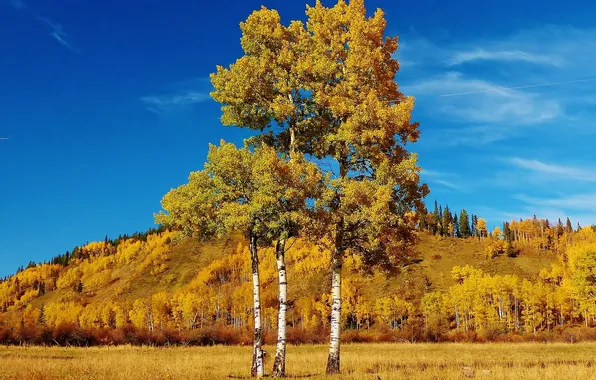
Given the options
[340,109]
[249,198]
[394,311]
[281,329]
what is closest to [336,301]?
[281,329]

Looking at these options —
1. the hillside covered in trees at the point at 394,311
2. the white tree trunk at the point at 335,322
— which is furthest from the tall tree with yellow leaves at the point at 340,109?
the hillside covered in trees at the point at 394,311

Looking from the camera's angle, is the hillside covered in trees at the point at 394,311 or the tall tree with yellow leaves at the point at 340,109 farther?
the hillside covered in trees at the point at 394,311

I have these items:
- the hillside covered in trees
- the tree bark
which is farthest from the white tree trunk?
the hillside covered in trees

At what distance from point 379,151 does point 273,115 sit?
17.9ft

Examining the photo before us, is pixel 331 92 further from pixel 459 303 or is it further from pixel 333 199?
pixel 459 303

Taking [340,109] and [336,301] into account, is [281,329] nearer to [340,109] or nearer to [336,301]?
[336,301]

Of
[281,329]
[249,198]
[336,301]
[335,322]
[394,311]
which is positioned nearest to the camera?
[281,329]

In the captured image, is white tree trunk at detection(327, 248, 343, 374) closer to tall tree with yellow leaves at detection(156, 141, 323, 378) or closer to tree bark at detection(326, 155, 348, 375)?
tree bark at detection(326, 155, 348, 375)

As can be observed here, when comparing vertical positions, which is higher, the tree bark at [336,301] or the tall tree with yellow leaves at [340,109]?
the tall tree with yellow leaves at [340,109]

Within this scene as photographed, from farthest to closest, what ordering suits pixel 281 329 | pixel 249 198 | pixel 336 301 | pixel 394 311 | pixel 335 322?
→ 1. pixel 394 311
2. pixel 249 198
3. pixel 336 301
4. pixel 335 322
5. pixel 281 329

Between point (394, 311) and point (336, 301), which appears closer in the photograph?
point (336, 301)

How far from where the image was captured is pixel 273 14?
24.2 metres

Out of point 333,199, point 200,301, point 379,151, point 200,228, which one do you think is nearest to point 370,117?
point 379,151

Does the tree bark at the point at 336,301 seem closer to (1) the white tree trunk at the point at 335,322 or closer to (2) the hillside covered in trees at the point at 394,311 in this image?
(1) the white tree trunk at the point at 335,322
